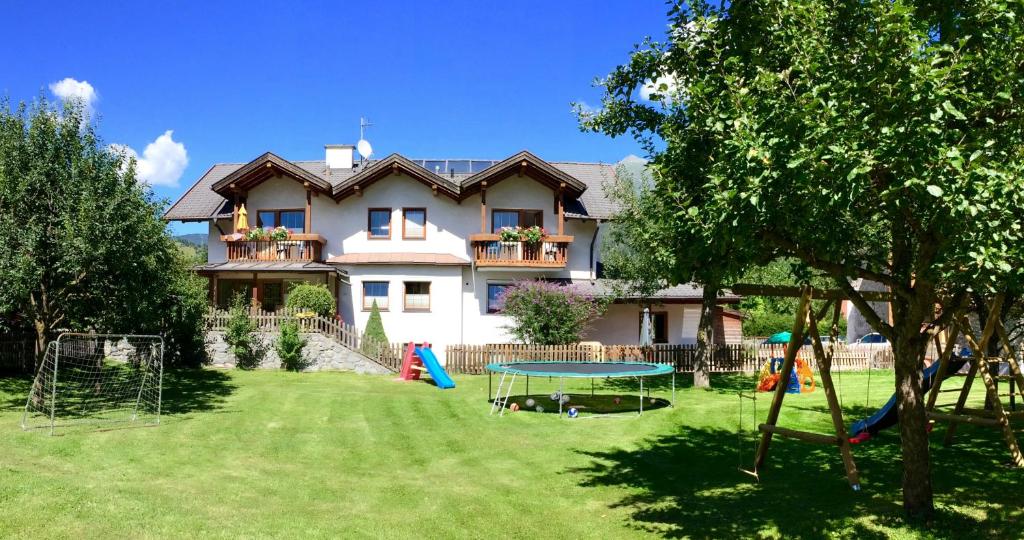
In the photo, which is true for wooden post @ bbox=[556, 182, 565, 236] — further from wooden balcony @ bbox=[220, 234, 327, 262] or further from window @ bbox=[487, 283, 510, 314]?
wooden balcony @ bbox=[220, 234, 327, 262]

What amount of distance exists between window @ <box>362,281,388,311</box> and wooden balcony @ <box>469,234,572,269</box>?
3.98 metres

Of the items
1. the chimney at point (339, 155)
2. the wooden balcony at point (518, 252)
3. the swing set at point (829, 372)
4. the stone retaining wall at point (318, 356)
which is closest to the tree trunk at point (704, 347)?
the wooden balcony at point (518, 252)

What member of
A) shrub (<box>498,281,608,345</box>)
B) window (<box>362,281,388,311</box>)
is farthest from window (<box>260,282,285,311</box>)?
shrub (<box>498,281,608,345</box>)

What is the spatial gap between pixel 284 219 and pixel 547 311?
1272cm

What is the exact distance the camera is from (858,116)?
6316mm

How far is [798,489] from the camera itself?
9.88m

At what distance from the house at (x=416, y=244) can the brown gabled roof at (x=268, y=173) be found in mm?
50

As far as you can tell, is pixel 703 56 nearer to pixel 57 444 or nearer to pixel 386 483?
pixel 386 483

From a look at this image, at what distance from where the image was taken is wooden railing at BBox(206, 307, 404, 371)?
2538 cm

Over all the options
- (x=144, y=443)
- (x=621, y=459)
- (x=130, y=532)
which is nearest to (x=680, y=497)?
(x=621, y=459)

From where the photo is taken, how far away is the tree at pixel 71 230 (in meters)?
14.2

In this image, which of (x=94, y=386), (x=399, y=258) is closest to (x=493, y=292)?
(x=399, y=258)

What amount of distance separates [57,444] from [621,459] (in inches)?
376

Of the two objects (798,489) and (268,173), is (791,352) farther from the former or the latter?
(268,173)
